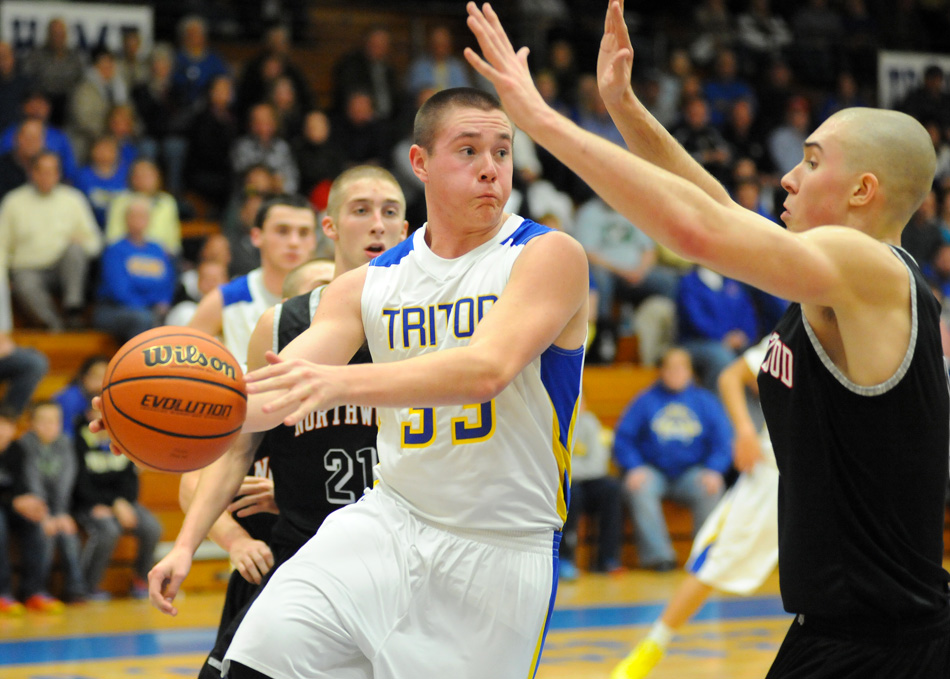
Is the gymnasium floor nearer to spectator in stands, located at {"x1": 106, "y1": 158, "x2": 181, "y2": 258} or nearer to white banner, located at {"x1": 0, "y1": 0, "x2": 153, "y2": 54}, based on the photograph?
spectator in stands, located at {"x1": 106, "y1": 158, "x2": 181, "y2": 258}

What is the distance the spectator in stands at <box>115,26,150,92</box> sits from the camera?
1297 cm

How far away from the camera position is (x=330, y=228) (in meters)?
5.23

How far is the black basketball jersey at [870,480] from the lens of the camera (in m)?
2.90

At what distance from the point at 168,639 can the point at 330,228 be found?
3.99 metres

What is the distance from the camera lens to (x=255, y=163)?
1244 cm

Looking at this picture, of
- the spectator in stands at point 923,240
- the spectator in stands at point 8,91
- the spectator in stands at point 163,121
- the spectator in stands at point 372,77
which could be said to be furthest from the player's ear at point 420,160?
the spectator in stands at point 923,240

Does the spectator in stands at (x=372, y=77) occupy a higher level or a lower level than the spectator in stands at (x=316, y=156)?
higher

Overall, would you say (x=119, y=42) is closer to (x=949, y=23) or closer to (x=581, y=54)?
(x=581, y=54)

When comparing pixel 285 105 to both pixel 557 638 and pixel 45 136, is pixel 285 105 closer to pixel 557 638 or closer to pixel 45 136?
pixel 45 136

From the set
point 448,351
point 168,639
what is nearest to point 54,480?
point 168,639

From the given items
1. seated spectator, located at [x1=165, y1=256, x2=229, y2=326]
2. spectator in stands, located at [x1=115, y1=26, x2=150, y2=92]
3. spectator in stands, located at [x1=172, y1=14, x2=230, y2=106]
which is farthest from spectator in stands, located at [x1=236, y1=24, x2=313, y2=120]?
seated spectator, located at [x1=165, y1=256, x2=229, y2=326]

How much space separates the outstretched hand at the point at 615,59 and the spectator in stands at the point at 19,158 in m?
9.27

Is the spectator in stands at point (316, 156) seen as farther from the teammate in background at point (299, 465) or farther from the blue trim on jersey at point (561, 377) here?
the blue trim on jersey at point (561, 377)

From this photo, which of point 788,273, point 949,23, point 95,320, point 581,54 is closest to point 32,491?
point 95,320
